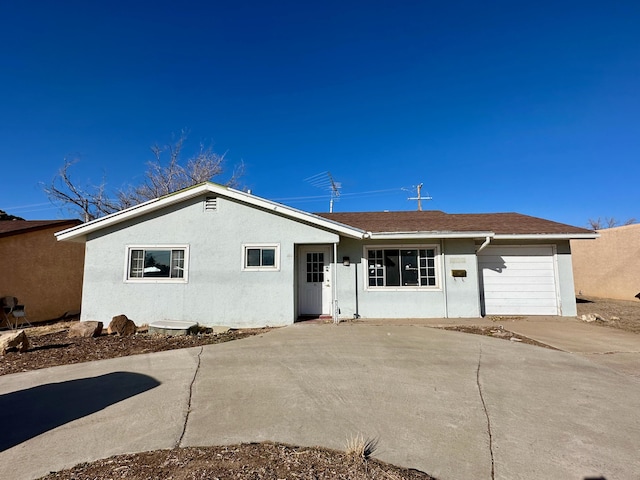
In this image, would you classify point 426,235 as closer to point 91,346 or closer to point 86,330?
point 91,346

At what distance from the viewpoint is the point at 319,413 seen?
418cm

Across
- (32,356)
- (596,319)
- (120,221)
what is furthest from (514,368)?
(120,221)

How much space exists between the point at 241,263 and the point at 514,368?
7.17 m

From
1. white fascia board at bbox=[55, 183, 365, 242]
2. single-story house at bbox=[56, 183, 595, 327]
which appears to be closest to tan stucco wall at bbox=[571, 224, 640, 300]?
single-story house at bbox=[56, 183, 595, 327]

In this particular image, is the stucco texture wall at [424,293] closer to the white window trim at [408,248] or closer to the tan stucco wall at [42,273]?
the white window trim at [408,248]

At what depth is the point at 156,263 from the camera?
Answer: 34.0 ft

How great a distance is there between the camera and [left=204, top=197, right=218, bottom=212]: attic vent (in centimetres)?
1032

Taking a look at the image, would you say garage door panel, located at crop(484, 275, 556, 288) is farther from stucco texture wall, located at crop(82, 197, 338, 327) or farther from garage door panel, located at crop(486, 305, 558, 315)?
stucco texture wall, located at crop(82, 197, 338, 327)

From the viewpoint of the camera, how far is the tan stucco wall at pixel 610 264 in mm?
15508

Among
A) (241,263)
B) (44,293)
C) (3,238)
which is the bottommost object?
(44,293)

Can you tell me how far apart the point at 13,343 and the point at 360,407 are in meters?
7.85

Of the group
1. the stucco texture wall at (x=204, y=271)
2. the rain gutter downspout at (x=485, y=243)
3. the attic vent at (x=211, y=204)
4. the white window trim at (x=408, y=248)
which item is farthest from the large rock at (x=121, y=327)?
the rain gutter downspout at (x=485, y=243)

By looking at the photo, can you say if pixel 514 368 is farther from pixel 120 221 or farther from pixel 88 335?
pixel 120 221

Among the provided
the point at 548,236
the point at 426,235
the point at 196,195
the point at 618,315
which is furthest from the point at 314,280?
the point at 618,315
